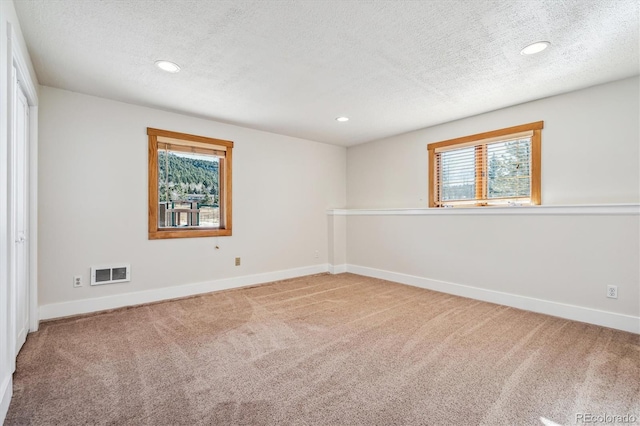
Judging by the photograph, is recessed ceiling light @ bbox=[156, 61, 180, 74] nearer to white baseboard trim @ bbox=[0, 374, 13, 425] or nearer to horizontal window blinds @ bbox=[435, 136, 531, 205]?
white baseboard trim @ bbox=[0, 374, 13, 425]

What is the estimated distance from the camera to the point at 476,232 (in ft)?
12.5

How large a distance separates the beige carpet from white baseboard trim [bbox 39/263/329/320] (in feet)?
0.62

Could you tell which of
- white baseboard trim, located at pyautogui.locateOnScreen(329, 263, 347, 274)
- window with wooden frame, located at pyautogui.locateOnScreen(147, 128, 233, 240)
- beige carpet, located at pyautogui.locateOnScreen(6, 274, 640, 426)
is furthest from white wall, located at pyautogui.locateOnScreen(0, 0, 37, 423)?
white baseboard trim, located at pyautogui.locateOnScreen(329, 263, 347, 274)

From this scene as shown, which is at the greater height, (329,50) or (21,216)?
(329,50)

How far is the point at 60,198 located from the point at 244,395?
9.35ft

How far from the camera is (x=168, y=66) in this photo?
2.60 metres

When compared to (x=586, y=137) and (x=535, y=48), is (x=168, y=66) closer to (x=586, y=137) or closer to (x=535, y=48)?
(x=535, y=48)

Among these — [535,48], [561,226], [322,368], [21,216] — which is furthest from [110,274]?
[561,226]

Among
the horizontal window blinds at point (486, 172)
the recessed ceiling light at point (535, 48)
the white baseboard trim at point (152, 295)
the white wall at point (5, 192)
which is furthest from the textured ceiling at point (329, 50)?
the white baseboard trim at point (152, 295)

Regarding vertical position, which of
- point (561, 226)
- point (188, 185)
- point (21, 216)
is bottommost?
point (561, 226)

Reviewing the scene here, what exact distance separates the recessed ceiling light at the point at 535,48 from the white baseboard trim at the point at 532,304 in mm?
2465

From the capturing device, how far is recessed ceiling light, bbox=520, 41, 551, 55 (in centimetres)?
223

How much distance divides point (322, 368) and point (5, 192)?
7.11 ft

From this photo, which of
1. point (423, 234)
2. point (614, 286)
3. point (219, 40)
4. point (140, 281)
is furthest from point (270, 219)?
point (614, 286)
